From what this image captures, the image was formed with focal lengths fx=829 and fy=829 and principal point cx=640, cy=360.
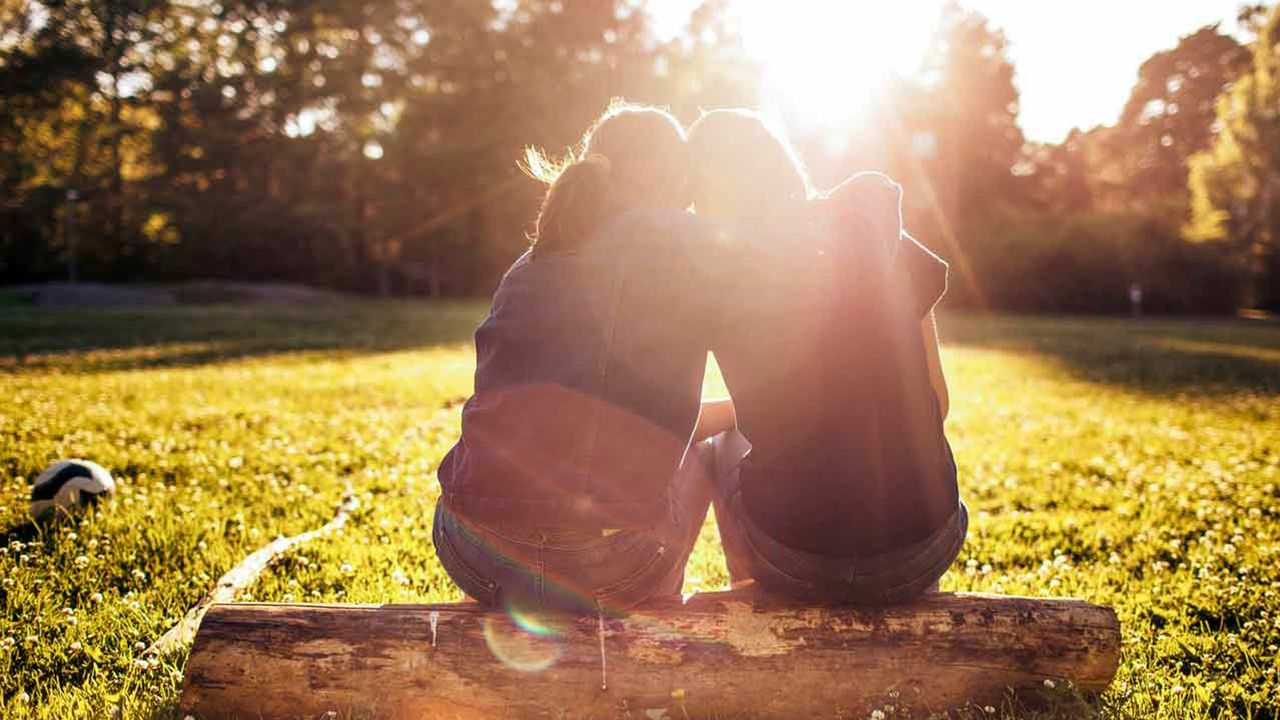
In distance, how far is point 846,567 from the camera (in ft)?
9.34

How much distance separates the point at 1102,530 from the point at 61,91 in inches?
1958

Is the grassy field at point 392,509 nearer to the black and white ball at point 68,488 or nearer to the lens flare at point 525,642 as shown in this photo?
the black and white ball at point 68,488

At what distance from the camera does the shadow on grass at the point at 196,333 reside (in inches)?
576

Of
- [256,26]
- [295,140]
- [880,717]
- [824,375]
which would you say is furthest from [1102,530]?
[256,26]

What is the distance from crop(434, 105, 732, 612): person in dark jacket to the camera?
2541mm

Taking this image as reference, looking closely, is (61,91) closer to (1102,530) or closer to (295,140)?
(295,140)

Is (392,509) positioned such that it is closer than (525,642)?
No

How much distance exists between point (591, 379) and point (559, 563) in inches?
26.4

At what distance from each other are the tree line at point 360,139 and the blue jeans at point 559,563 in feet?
122

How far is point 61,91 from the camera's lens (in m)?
41.0

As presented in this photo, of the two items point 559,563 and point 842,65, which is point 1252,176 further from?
point 559,563

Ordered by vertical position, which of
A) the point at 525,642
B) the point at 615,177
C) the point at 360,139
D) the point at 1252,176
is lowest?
the point at 525,642

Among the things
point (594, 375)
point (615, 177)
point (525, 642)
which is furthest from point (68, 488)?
point (615, 177)

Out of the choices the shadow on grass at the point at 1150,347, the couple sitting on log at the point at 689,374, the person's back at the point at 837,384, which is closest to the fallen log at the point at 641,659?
the couple sitting on log at the point at 689,374
